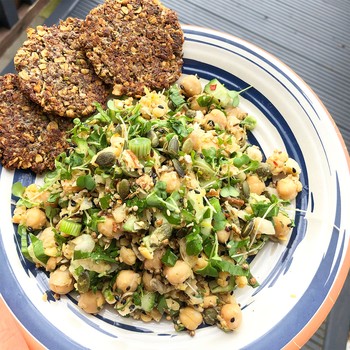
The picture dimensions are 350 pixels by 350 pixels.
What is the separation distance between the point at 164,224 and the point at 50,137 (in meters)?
0.63

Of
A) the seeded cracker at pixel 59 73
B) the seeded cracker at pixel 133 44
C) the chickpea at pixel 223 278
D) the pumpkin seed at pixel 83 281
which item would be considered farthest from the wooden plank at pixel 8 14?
the chickpea at pixel 223 278

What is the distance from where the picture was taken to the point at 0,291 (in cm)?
154

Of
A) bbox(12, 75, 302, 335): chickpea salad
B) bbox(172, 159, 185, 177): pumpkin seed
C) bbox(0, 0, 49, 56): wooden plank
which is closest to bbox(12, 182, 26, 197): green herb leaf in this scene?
bbox(12, 75, 302, 335): chickpea salad

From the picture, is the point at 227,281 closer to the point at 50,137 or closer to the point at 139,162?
the point at 139,162

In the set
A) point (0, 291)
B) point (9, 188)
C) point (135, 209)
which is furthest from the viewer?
point (9, 188)

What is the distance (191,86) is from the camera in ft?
6.06

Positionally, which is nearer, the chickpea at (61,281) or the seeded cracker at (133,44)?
the chickpea at (61,281)

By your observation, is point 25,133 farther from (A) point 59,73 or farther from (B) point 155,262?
(B) point 155,262

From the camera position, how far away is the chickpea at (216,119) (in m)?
1.77

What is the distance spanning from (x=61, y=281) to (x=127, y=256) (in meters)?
0.26

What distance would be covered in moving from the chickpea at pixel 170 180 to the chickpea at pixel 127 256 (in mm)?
247

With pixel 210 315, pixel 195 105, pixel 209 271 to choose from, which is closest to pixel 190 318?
pixel 210 315

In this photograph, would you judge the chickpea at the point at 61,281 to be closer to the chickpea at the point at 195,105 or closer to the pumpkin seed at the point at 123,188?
the pumpkin seed at the point at 123,188

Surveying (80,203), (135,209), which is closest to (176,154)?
(135,209)
